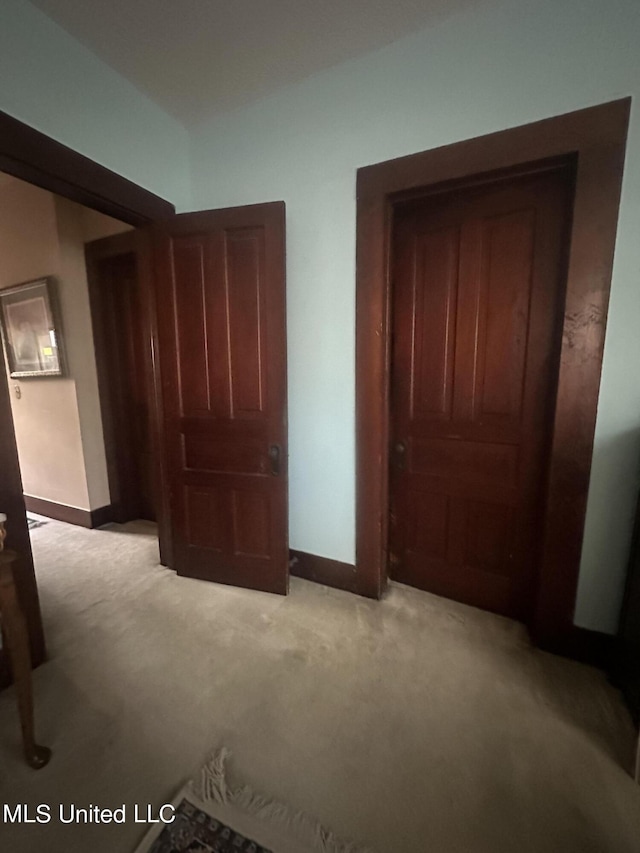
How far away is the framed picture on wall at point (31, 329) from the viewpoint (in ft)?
9.18

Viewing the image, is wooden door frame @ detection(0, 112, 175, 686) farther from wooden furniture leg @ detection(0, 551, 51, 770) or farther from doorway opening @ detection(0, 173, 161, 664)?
doorway opening @ detection(0, 173, 161, 664)

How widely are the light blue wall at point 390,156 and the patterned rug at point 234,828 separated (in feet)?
3.83

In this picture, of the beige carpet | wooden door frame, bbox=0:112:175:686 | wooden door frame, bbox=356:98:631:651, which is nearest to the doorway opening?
wooden door frame, bbox=0:112:175:686

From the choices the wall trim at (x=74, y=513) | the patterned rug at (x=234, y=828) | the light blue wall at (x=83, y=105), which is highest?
the light blue wall at (x=83, y=105)

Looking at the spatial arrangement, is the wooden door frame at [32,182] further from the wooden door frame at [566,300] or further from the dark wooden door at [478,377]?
the dark wooden door at [478,377]

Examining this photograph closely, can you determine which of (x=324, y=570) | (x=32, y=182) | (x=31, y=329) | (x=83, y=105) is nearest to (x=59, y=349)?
(x=31, y=329)

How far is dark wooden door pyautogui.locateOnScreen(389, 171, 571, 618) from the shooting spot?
1611 mm

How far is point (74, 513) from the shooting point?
308 centimetres

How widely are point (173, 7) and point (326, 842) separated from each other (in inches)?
117

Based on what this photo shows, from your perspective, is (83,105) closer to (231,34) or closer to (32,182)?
(32,182)

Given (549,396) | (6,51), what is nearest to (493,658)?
Answer: (549,396)

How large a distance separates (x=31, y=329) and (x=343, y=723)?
3528 millimetres

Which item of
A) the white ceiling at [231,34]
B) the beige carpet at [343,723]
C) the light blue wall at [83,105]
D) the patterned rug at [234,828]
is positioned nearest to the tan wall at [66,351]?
the light blue wall at [83,105]

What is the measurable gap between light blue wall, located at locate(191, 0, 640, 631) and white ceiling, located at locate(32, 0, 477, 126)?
8 cm
